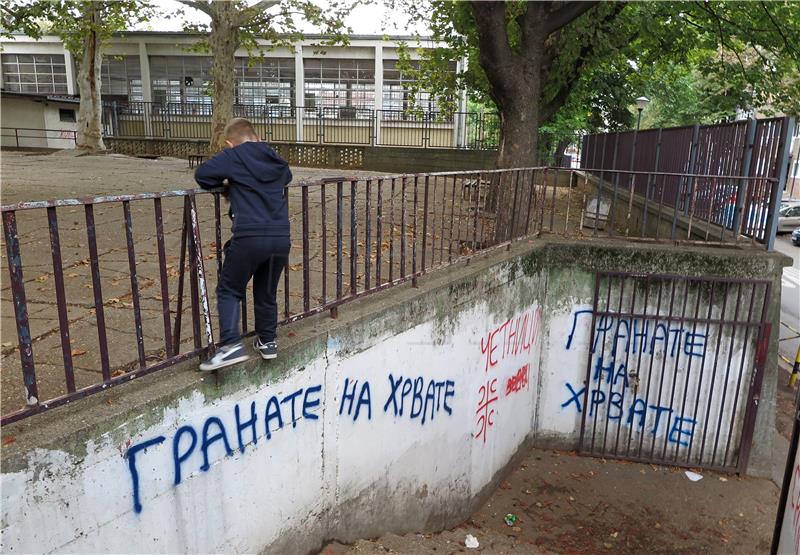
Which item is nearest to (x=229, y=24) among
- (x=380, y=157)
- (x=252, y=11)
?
(x=252, y=11)

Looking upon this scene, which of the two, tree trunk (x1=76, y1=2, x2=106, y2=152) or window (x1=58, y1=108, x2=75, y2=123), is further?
window (x1=58, y1=108, x2=75, y2=123)

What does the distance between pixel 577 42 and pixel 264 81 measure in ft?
59.2

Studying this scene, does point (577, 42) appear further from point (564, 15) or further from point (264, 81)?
point (264, 81)

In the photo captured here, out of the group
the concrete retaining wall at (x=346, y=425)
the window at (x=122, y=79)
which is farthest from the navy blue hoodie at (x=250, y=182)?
the window at (x=122, y=79)

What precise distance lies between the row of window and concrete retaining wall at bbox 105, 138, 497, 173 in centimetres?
403

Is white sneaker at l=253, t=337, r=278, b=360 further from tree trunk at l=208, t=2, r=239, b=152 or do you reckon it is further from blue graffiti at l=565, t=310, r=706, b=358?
tree trunk at l=208, t=2, r=239, b=152

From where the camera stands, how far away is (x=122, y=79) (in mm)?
26531

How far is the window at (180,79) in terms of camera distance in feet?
83.6

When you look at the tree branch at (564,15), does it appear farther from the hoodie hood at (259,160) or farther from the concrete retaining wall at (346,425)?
the hoodie hood at (259,160)

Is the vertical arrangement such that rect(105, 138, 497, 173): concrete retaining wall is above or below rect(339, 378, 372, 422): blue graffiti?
above

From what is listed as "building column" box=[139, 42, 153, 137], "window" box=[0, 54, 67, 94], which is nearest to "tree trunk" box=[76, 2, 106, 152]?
"building column" box=[139, 42, 153, 137]

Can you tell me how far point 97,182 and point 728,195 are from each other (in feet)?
34.6

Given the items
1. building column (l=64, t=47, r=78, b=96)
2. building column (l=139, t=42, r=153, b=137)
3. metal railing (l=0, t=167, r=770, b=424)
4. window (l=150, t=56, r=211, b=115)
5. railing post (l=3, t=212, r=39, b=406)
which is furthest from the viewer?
building column (l=64, t=47, r=78, b=96)

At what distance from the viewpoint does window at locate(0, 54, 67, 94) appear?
27328mm
